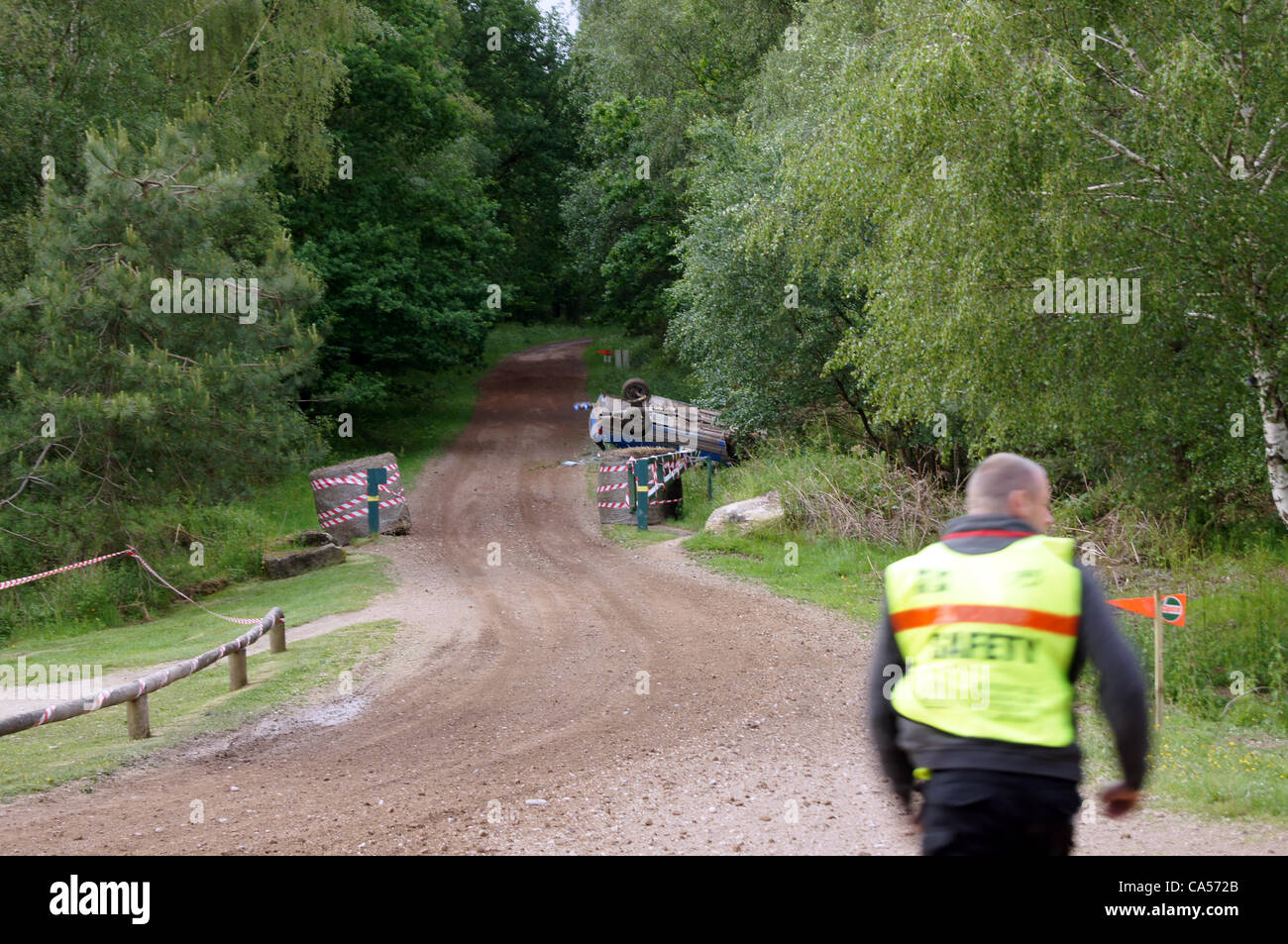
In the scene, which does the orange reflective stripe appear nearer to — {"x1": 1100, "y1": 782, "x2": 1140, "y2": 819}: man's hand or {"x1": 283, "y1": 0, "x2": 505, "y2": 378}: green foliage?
{"x1": 1100, "y1": 782, "x2": 1140, "y2": 819}: man's hand

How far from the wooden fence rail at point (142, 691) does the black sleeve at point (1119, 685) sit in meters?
7.36

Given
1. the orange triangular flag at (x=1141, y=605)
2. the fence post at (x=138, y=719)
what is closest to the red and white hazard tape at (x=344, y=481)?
the fence post at (x=138, y=719)

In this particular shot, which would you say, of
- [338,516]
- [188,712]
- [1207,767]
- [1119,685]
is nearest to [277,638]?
[188,712]

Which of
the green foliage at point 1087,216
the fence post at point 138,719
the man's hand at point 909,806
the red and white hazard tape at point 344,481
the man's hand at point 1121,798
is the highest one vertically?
the green foliage at point 1087,216

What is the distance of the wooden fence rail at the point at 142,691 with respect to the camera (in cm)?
785

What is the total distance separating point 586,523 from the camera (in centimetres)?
2295

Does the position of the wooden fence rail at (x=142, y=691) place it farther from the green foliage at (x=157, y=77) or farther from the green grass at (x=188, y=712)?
the green foliage at (x=157, y=77)

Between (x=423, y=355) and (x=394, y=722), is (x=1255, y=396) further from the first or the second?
(x=423, y=355)

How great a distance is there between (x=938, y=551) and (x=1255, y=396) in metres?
9.96

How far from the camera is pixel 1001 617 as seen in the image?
3.22 metres

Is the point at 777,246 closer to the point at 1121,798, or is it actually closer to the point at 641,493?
the point at 641,493

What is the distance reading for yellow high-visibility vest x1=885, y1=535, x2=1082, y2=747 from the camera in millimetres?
3174

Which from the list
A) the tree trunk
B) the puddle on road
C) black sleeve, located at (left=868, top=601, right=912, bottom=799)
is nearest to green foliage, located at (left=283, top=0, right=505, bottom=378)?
the puddle on road
